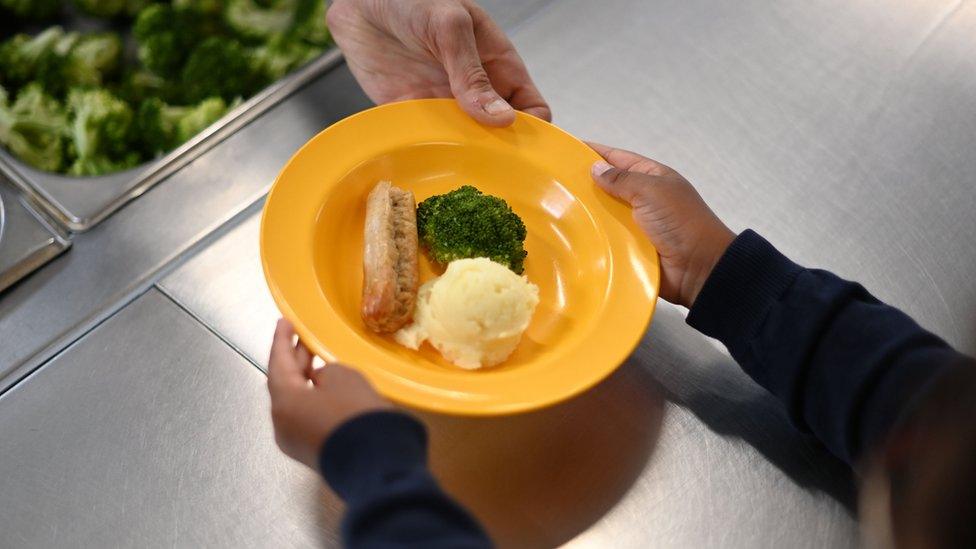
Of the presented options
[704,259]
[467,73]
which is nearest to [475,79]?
[467,73]

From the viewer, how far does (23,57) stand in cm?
175

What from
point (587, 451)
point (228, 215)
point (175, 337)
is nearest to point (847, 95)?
point (587, 451)

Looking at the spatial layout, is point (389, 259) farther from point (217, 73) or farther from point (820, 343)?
point (217, 73)

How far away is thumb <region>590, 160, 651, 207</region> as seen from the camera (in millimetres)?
1258

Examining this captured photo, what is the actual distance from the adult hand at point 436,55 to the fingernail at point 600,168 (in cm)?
17

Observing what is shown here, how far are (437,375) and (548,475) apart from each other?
26 cm

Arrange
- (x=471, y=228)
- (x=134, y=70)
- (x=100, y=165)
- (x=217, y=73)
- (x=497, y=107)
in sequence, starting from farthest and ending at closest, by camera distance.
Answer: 1. (x=134, y=70)
2. (x=217, y=73)
3. (x=100, y=165)
4. (x=497, y=107)
5. (x=471, y=228)

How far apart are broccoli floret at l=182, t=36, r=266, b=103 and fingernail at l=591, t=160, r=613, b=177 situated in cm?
89

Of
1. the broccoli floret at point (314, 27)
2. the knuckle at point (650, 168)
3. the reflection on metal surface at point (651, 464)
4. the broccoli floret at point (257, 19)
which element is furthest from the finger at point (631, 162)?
the broccoli floret at point (257, 19)

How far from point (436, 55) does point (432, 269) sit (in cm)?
43

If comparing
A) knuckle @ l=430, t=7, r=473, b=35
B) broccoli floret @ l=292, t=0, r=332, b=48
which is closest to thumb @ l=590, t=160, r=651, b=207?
knuckle @ l=430, t=7, r=473, b=35

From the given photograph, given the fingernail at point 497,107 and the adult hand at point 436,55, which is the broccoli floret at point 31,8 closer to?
the adult hand at point 436,55

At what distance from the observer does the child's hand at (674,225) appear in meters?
1.25

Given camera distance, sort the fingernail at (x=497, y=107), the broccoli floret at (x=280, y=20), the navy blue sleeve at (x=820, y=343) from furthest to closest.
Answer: the broccoli floret at (x=280, y=20) → the fingernail at (x=497, y=107) → the navy blue sleeve at (x=820, y=343)
